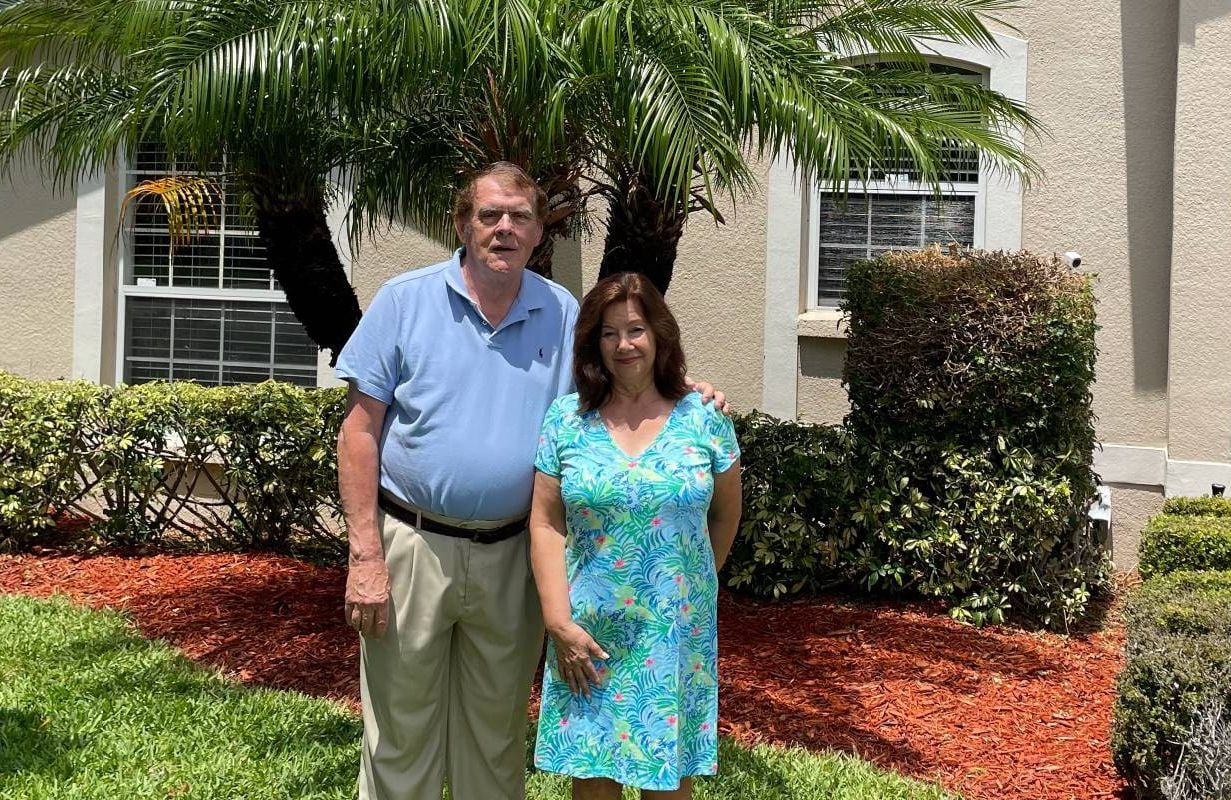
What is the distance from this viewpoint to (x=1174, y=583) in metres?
5.29

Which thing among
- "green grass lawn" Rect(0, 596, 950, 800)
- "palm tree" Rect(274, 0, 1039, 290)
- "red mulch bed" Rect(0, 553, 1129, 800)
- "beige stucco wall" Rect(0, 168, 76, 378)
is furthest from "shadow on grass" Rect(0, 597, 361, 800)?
"beige stucco wall" Rect(0, 168, 76, 378)

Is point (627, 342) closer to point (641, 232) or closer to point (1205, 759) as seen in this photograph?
point (1205, 759)

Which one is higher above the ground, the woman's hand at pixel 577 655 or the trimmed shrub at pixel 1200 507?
the trimmed shrub at pixel 1200 507

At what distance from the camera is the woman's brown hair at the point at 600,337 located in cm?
331

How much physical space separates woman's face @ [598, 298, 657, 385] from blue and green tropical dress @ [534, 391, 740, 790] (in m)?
0.15

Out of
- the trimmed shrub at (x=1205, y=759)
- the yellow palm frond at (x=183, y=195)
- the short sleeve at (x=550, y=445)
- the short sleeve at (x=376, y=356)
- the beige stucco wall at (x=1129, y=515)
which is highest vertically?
the yellow palm frond at (x=183, y=195)

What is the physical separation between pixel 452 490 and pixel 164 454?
5.08 metres

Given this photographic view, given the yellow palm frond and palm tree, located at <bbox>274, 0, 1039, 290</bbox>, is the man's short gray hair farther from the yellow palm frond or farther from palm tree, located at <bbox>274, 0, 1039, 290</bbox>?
the yellow palm frond

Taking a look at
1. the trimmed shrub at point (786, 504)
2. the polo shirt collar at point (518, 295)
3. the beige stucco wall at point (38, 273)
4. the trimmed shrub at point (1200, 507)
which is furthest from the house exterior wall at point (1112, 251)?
the polo shirt collar at point (518, 295)

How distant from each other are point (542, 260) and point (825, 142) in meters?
1.60

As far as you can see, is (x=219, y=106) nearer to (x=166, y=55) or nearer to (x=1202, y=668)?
(x=166, y=55)

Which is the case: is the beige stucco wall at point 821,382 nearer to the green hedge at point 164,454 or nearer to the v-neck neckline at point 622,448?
the green hedge at point 164,454

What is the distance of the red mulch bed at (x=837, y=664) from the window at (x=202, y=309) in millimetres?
2043

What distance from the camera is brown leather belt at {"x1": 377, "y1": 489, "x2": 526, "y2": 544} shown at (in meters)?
3.37
